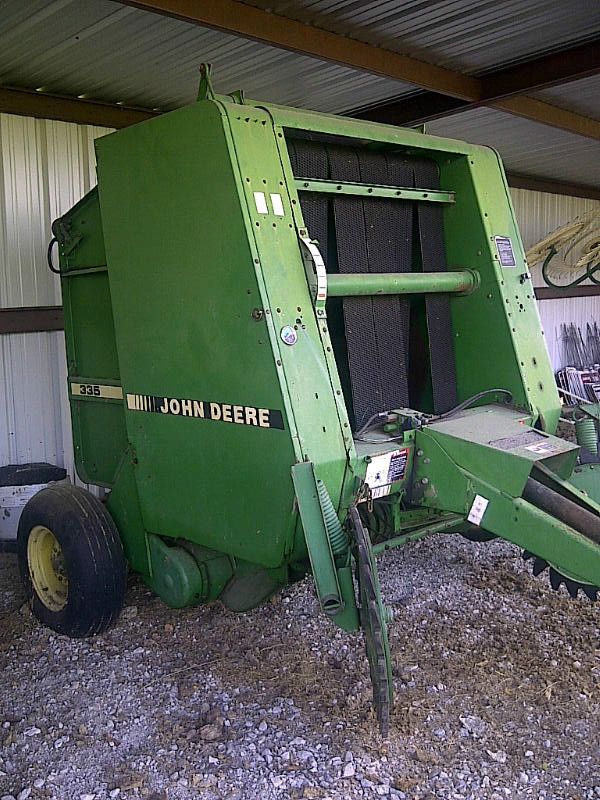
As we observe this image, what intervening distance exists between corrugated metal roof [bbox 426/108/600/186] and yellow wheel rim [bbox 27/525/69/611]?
497cm

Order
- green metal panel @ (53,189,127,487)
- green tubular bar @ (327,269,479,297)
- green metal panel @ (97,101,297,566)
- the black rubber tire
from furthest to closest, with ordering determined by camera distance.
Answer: green metal panel @ (53,189,127,487) → the black rubber tire → green tubular bar @ (327,269,479,297) → green metal panel @ (97,101,297,566)

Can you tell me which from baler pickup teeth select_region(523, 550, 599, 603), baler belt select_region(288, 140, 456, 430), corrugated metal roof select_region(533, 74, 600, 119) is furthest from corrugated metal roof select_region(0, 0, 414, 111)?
baler pickup teeth select_region(523, 550, 599, 603)

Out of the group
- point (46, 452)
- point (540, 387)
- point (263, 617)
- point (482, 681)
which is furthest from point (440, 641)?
point (46, 452)

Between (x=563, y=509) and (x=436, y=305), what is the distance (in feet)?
4.47

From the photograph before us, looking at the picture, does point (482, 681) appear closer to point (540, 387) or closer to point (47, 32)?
point (540, 387)

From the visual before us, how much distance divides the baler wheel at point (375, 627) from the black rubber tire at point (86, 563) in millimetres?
1377

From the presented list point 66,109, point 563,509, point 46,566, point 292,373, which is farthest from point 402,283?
point 66,109

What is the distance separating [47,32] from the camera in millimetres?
4418

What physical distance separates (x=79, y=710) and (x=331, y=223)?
2.21 m

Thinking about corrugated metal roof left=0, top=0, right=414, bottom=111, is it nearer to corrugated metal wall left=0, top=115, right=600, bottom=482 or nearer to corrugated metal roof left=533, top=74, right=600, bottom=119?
corrugated metal wall left=0, top=115, right=600, bottom=482

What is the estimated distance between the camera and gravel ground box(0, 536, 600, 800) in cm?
262

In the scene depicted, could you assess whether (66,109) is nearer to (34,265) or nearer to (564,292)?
(34,265)

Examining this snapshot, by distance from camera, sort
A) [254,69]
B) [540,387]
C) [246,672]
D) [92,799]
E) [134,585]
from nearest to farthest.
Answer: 1. [92,799]
2. [246,672]
3. [540,387]
4. [134,585]
5. [254,69]

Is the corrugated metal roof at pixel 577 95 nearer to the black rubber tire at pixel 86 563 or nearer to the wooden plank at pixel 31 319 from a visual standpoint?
the wooden plank at pixel 31 319
